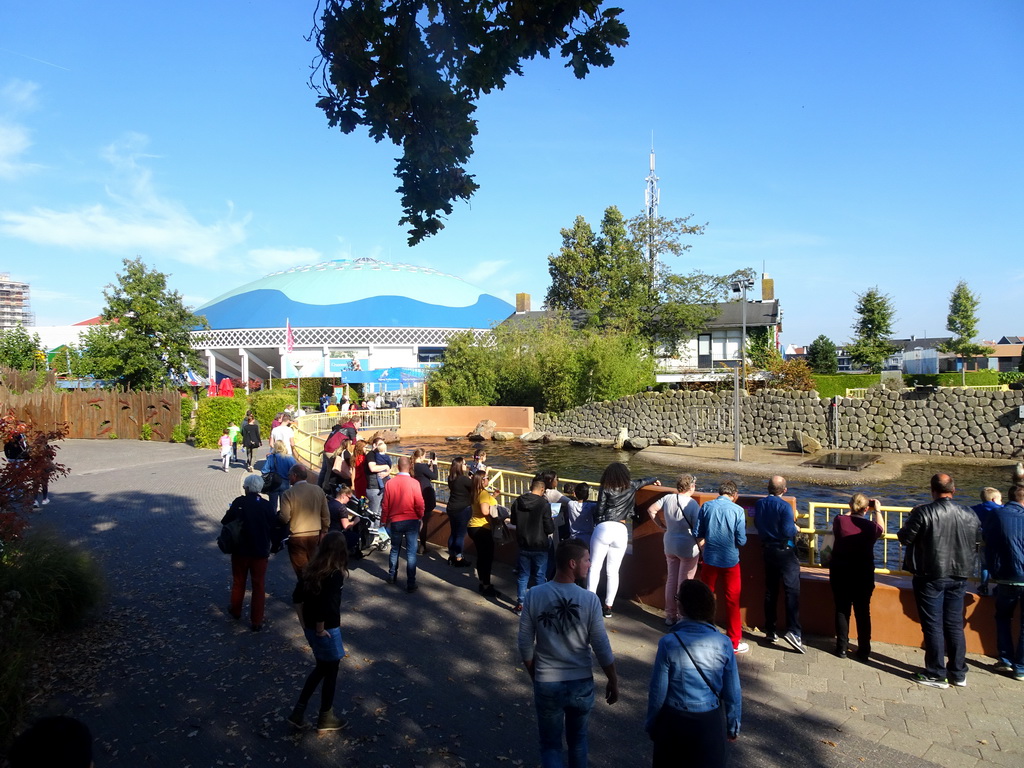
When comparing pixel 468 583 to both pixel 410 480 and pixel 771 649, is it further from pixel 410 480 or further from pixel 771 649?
pixel 771 649

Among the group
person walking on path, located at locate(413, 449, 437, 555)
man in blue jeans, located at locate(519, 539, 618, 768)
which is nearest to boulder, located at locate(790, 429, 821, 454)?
person walking on path, located at locate(413, 449, 437, 555)

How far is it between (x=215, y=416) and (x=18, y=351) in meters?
30.6

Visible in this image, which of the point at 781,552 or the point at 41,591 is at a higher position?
the point at 781,552

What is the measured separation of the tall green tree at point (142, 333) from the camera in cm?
3128

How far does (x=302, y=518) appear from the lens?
6.96m

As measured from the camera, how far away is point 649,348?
1631 inches

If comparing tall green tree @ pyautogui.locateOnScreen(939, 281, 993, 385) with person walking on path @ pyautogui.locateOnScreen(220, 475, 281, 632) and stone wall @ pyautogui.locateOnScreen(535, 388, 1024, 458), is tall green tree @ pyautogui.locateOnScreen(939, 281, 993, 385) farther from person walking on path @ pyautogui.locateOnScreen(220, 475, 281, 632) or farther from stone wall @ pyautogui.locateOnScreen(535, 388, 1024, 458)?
person walking on path @ pyautogui.locateOnScreen(220, 475, 281, 632)

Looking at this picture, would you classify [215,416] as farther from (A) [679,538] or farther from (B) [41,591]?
(A) [679,538]

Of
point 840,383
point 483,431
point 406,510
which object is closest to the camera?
point 406,510

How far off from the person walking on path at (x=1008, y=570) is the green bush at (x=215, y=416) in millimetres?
22836

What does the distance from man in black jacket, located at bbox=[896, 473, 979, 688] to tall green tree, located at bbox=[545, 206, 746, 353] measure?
36.5 m

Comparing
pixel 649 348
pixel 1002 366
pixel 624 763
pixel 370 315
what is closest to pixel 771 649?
pixel 624 763

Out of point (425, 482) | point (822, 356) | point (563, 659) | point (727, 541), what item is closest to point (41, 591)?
point (425, 482)

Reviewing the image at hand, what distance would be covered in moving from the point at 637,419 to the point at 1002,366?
189ft
